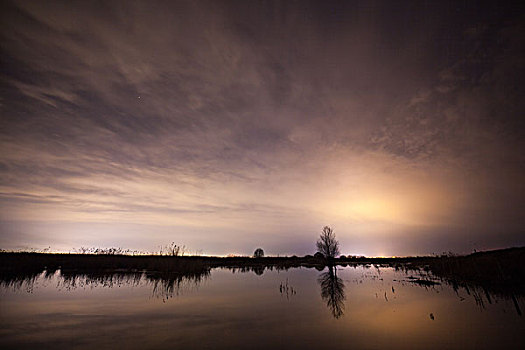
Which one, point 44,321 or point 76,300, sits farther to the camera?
point 76,300

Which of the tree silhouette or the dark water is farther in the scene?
the tree silhouette

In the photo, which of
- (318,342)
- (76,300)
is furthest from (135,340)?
(76,300)

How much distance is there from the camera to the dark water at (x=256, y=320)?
683 centimetres

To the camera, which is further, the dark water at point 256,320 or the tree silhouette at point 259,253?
the tree silhouette at point 259,253

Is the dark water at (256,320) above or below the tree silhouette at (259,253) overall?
below

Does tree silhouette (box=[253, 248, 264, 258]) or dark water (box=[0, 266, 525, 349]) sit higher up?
tree silhouette (box=[253, 248, 264, 258])

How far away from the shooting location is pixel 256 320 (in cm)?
927

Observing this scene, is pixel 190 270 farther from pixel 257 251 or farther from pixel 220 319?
pixel 257 251

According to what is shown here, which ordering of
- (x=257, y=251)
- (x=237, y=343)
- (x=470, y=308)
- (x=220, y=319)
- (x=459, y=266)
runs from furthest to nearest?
(x=257, y=251) → (x=459, y=266) → (x=470, y=308) → (x=220, y=319) → (x=237, y=343)

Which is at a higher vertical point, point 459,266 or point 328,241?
point 328,241

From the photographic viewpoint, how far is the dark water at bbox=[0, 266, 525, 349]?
269 inches

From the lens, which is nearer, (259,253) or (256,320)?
(256,320)

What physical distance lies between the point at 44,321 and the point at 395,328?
12.0 meters

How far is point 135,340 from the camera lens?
6957mm
